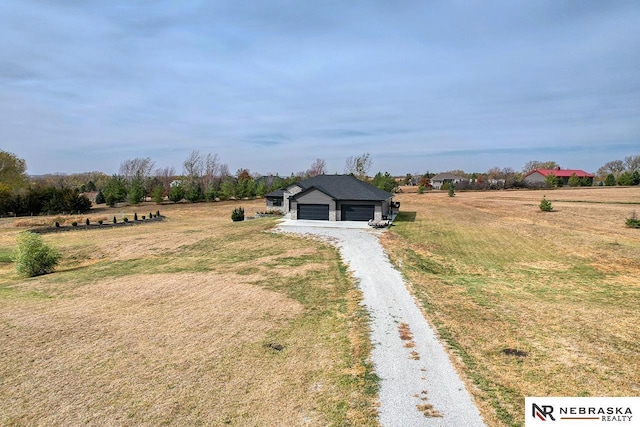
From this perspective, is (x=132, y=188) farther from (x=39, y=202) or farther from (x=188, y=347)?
(x=188, y=347)

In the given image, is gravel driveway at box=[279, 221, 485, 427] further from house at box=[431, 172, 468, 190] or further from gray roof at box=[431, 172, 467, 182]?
gray roof at box=[431, 172, 467, 182]

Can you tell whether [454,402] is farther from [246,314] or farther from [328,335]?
[246,314]

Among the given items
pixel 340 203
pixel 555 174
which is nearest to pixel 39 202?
pixel 340 203

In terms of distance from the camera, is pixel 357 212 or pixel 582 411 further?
pixel 357 212

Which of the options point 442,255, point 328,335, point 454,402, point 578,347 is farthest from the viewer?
point 442,255

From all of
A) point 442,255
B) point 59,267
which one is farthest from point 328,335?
point 59,267

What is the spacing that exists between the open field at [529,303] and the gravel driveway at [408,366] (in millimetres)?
469

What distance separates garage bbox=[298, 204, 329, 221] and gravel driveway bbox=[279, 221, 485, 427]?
68.4 ft

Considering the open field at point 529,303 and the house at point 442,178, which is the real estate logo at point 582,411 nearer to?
the open field at point 529,303

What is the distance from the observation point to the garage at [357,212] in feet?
123

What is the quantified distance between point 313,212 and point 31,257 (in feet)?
79.9

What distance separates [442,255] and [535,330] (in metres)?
13.4

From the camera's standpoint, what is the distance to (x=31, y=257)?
22344mm

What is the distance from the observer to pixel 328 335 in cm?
1147
